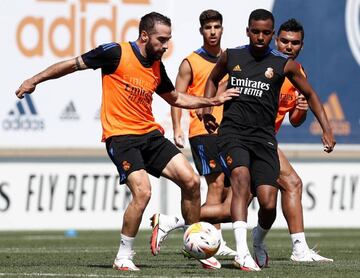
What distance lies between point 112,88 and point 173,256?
255 centimetres

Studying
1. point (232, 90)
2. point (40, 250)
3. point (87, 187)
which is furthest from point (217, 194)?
point (87, 187)

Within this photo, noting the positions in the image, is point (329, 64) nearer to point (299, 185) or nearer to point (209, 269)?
point (299, 185)

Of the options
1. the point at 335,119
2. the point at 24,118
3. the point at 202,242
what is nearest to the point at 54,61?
the point at 24,118

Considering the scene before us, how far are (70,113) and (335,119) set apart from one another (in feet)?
15.0

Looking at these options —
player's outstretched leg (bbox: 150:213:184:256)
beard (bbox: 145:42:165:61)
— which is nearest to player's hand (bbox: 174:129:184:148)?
player's outstretched leg (bbox: 150:213:184:256)

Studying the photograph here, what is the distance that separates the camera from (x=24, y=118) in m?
20.2

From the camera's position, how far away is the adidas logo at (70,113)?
20.5m

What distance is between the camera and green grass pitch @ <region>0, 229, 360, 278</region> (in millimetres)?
10422

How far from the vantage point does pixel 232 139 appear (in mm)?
11258

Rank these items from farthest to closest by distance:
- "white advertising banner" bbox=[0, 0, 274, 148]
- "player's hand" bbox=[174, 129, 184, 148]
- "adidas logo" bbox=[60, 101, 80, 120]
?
1. "adidas logo" bbox=[60, 101, 80, 120]
2. "white advertising banner" bbox=[0, 0, 274, 148]
3. "player's hand" bbox=[174, 129, 184, 148]

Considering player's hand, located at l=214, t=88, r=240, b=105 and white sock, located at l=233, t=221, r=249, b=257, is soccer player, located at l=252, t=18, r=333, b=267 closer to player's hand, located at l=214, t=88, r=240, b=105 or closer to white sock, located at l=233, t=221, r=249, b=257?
white sock, located at l=233, t=221, r=249, b=257

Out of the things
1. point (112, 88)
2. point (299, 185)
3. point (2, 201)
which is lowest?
point (2, 201)

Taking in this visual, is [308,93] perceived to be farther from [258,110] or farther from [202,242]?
[202,242]

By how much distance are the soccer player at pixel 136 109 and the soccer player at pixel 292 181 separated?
3.76 ft
